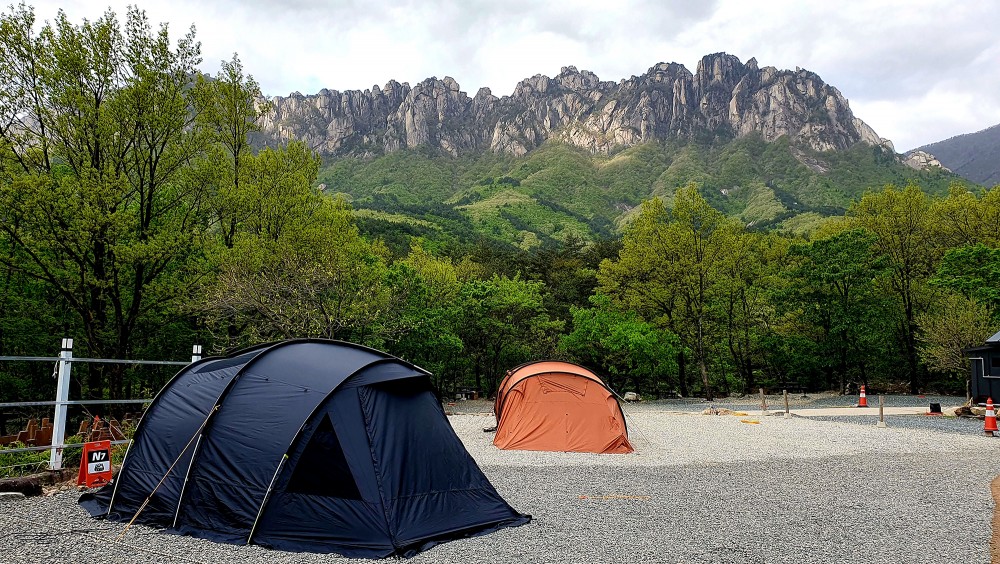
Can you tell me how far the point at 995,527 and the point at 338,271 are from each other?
17903mm

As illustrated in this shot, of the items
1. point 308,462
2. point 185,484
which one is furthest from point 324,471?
point 185,484

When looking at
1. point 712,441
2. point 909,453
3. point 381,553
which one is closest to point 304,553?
point 381,553

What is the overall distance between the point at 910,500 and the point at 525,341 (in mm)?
28125

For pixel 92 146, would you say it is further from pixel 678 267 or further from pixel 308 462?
pixel 678 267

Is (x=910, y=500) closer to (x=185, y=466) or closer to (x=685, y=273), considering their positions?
(x=185, y=466)

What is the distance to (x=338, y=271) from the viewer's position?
20047 mm

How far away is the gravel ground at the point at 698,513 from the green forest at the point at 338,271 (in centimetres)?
1032

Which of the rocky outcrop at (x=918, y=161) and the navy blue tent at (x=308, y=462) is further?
the rocky outcrop at (x=918, y=161)

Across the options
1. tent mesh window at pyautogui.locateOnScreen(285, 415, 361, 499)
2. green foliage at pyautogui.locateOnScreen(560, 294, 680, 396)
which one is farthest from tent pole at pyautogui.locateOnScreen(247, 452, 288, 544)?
Result: green foliage at pyautogui.locateOnScreen(560, 294, 680, 396)

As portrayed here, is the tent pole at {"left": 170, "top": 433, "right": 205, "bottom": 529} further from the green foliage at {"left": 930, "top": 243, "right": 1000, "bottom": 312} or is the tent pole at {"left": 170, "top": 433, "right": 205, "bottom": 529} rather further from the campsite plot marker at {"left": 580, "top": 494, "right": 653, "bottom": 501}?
the green foliage at {"left": 930, "top": 243, "right": 1000, "bottom": 312}

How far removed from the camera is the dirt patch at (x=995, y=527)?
5.62 m

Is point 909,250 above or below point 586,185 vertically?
below

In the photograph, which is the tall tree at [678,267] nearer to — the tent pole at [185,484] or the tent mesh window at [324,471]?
the tent mesh window at [324,471]

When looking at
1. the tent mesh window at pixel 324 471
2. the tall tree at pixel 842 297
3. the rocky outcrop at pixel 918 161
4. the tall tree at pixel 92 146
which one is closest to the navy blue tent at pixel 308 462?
the tent mesh window at pixel 324 471
